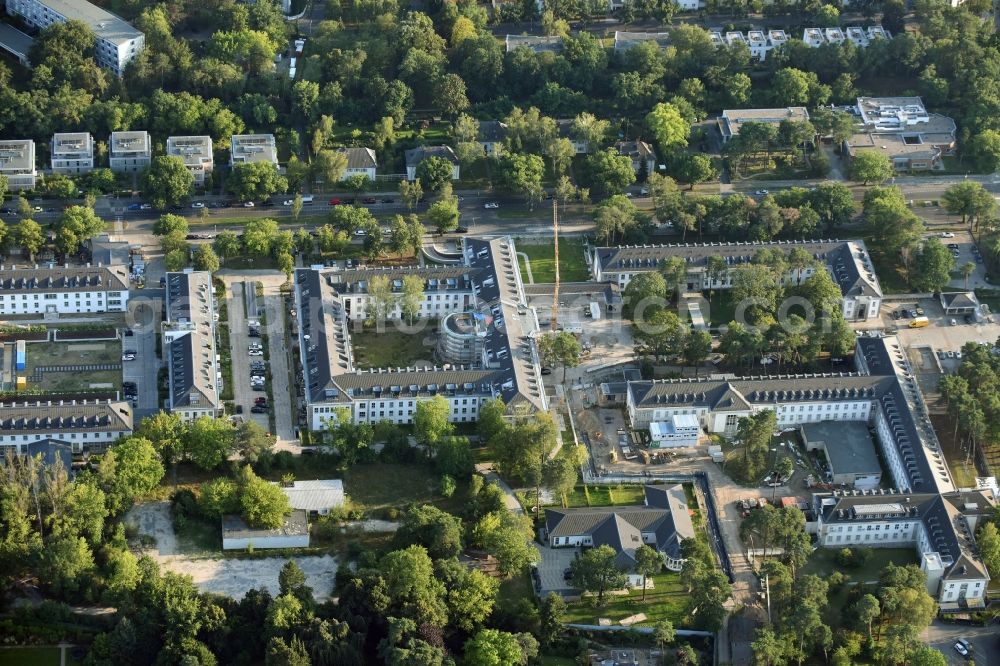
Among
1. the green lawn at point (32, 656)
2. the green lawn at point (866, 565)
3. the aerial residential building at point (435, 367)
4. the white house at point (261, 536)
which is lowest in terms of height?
the green lawn at point (32, 656)

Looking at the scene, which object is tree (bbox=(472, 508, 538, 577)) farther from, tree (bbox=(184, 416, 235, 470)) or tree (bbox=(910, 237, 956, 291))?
tree (bbox=(910, 237, 956, 291))

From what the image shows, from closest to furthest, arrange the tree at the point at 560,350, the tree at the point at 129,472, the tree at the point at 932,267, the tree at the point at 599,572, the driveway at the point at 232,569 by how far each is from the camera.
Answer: the tree at the point at 599,572 < the driveway at the point at 232,569 < the tree at the point at 129,472 < the tree at the point at 560,350 < the tree at the point at 932,267

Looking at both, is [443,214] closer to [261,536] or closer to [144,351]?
[144,351]

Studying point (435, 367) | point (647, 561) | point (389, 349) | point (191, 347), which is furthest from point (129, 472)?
point (647, 561)

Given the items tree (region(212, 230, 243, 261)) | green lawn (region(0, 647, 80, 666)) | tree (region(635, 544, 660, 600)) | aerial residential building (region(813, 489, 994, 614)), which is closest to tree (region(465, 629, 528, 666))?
tree (region(635, 544, 660, 600))

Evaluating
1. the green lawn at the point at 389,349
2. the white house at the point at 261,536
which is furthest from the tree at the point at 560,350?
the white house at the point at 261,536

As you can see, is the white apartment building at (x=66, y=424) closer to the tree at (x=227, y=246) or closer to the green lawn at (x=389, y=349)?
the green lawn at (x=389, y=349)
